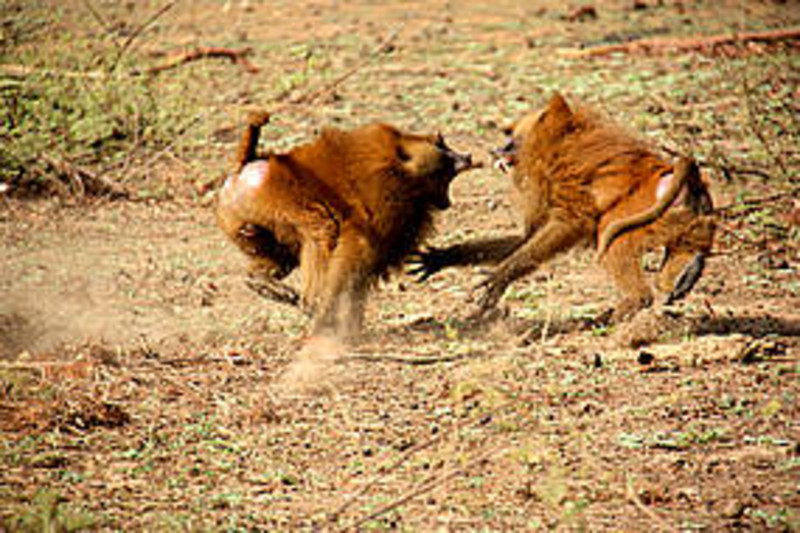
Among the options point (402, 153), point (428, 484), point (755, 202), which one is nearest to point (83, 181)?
point (402, 153)

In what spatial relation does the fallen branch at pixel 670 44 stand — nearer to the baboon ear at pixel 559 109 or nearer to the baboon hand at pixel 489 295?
the baboon ear at pixel 559 109

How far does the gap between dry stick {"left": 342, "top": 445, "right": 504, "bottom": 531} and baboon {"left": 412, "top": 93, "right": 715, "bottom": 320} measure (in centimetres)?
219

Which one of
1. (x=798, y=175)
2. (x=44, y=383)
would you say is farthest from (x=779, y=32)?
(x=44, y=383)

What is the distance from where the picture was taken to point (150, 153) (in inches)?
390

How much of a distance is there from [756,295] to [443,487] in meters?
3.50

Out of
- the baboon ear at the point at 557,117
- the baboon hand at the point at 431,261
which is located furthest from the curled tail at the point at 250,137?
the baboon ear at the point at 557,117

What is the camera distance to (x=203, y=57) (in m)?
11.4

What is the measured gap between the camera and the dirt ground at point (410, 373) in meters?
4.11

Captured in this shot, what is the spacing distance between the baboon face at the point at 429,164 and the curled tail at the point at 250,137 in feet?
2.98

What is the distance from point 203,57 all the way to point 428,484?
812 centimetres

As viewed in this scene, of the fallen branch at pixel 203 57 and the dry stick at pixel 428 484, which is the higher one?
the dry stick at pixel 428 484

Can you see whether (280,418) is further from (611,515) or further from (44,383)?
(611,515)

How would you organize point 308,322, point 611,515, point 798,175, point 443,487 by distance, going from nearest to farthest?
point 611,515, point 443,487, point 308,322, point 798,175

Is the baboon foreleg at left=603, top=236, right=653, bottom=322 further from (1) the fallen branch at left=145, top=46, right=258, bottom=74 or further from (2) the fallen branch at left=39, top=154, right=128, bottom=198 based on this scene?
(1) the fallen branch at left=145, top=46, right=258, bottom=74
